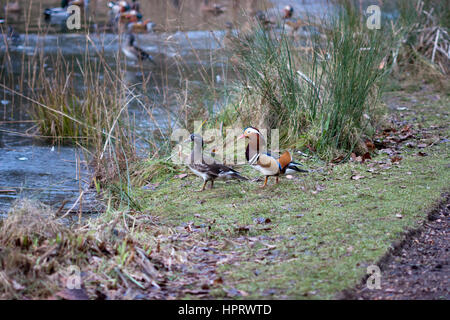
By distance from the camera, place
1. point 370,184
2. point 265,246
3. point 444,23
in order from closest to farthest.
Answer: point 265,246
point 370,184
point 444,23

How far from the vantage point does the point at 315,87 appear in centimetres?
595

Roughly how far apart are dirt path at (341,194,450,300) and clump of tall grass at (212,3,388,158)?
6.10 feet

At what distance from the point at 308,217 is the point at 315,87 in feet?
6.91

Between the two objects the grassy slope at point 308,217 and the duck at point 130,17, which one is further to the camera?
the duck at point 130,17

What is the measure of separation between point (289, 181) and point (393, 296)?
235cm

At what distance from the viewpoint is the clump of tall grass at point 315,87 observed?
574 centimetres

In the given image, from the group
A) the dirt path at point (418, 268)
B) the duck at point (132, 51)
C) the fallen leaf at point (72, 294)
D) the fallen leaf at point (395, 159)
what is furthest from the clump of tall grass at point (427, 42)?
the fallen leaf at point (72, 294)

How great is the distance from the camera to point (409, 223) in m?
4.05

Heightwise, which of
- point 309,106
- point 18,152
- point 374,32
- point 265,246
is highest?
point 374,32

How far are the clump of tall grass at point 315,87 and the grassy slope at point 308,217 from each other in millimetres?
476

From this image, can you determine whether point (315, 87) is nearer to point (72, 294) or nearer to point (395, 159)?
point (395, 159)

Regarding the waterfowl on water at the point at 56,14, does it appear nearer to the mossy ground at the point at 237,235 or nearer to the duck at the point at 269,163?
the mossy ground at the point at 237,235
